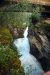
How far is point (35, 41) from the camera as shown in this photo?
980cm

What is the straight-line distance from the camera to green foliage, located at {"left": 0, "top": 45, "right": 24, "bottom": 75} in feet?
21.1

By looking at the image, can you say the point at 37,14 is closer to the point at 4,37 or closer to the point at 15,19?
the point at 15,19

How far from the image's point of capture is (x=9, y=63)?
6820 mm

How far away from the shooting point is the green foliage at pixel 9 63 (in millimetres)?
6441

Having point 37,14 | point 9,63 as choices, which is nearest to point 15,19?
point 37,14

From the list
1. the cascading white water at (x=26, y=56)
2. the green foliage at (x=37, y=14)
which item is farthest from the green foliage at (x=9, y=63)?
the green foliage at (x=37, y=14)

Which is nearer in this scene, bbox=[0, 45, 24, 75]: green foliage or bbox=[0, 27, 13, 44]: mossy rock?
bbox=[0, 45, 24, 75]: green foliage

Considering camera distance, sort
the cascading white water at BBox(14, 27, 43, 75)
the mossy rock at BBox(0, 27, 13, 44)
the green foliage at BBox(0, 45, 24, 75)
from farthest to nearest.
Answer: the cascading white water at BBox(14, 27, 43, 75)
the mossy rock at BBox(0, 27, 13, 44)
the green foliage at BBox(0, 45, 24, 75)

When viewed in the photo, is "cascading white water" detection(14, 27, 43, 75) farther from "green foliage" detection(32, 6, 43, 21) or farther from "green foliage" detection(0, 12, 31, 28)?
"green foliage" detection(32, 6, 43, 21)

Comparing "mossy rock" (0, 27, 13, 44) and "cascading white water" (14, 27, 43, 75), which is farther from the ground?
"mossy rock" (0, 27, 13, 44)

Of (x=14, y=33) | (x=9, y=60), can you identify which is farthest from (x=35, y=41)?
(x=9, y=60)

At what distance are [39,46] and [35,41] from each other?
592mm

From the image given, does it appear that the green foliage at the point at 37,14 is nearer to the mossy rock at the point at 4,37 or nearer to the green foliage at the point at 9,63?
the mossy rock at the point at 4,37

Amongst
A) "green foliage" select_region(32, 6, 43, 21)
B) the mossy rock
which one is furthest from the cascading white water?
"green foliage" select_region(32, 6, 43, 21)
